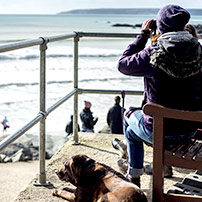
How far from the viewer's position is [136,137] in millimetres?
3045

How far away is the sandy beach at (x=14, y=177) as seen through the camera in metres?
6.14

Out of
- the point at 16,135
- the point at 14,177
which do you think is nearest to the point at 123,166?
the point at 16,135

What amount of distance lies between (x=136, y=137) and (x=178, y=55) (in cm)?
74

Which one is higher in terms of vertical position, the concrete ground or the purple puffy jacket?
the purple puffy jacket

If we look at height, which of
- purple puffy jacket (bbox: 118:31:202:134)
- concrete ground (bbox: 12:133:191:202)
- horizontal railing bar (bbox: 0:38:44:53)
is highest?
horizontal railing bar (bbox: 0:38:44:53)

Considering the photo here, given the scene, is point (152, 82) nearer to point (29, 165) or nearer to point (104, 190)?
point (104, 190)

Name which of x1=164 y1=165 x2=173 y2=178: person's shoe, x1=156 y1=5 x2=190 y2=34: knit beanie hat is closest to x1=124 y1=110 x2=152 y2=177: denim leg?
x1=164 y1=165 x2=173 y2=178: person's shoe

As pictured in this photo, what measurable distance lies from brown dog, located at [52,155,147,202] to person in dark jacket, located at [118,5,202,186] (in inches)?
12.9

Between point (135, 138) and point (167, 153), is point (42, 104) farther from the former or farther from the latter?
point (167, 153)

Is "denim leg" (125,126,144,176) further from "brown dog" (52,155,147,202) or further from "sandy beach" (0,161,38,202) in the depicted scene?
"sandy beach" (0,161,38,202)

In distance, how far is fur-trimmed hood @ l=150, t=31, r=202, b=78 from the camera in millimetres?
2514

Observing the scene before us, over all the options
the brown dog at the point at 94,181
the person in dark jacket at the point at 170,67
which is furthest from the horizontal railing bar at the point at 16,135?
the person in dark jacket at the point at 170,67

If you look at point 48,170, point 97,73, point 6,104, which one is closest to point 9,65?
point 97,73

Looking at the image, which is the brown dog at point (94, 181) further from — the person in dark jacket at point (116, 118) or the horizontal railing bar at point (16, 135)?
the person in dark jacket at point (116, 118)
